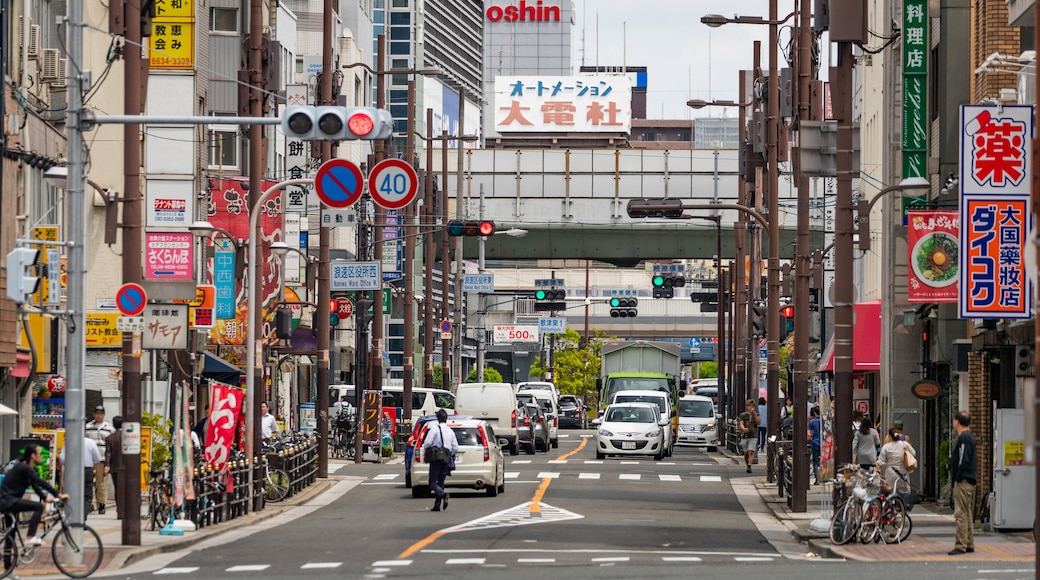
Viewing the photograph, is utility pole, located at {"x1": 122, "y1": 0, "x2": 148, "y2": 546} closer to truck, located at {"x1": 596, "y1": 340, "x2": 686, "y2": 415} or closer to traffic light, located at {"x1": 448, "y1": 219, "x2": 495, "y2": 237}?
traffic light, located at {"x1": 448, "y1": 219, "x2": 495, "y2": 237}

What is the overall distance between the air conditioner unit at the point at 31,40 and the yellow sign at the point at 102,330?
22.8 feet

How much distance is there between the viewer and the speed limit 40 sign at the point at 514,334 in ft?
416

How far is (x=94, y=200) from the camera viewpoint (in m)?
46.1

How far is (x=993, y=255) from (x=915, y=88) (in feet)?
34.7

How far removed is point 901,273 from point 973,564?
16.5 metres

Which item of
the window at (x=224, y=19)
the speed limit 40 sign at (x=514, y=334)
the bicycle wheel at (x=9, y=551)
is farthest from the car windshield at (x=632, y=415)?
the speed limit 40 sign at (x=514, y=334)

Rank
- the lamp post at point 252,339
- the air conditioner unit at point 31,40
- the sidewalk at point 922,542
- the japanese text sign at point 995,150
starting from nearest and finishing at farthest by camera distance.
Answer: the sidewalk at point 922,542 → the japanese text sign at point 995,150 → the lamp post at point 252,339 → the air conditioner unit at point 31,40

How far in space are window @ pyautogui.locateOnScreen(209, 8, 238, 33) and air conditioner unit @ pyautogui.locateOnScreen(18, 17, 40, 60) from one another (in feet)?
93.9

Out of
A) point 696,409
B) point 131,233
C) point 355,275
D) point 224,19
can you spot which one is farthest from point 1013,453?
point 224,19

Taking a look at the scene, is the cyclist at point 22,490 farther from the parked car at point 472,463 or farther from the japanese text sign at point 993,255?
the parked car at point 472,463

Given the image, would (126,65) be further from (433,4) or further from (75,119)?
(433,4)

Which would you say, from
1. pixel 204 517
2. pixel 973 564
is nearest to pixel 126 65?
pixel 204 517

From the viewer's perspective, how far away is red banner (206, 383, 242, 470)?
99.2 ft

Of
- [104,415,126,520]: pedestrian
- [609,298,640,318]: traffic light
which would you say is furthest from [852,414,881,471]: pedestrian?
[609,298,640,318]: traffic light
